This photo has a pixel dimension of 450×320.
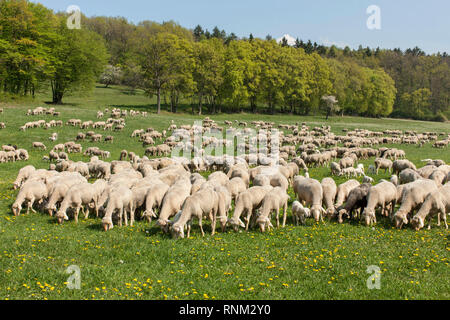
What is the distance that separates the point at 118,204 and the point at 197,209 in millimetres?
3829

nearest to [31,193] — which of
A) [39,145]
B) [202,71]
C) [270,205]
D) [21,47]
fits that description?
[270,205]

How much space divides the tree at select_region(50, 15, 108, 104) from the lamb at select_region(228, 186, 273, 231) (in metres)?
70.8

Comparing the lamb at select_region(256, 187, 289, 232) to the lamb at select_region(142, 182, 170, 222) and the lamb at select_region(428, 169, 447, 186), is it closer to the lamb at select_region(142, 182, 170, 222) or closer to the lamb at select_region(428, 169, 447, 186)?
the lamb at select_region(142, 182, 170, 222)

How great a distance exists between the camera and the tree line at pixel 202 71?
71038 mm

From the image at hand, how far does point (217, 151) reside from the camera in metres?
40.3

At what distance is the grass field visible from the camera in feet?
30.9

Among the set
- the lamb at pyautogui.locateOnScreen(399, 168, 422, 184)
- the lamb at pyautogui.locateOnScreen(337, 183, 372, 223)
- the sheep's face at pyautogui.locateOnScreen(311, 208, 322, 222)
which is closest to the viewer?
the sheep's face at pyautogui.locateOnScreen(311, 208, 322, 222)

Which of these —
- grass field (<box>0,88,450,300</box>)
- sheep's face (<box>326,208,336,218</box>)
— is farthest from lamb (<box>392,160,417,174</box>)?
sheep's face (<box>326,208,336,218</box>)

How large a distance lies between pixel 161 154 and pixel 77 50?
54181mm

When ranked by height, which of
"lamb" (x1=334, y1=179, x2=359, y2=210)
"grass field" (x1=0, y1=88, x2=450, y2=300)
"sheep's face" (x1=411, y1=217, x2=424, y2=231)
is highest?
"lamb" (x1=334, y1=179, x2=359, y2=210)

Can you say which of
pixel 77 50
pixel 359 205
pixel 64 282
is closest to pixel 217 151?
pixel 359 205

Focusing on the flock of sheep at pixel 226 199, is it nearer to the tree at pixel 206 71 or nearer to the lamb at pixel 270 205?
the lamb at pixel 270 205

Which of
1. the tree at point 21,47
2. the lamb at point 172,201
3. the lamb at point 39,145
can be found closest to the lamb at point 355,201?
the lamb at point 172,201

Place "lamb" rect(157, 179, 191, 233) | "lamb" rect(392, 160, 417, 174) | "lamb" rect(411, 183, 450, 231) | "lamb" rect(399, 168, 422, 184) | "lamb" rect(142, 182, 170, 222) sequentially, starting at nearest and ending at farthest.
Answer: "lamb" rect(411, 183, 450, 231), "lamb" rect(157, 179, 191, 233), "lamb" rect(142, 182, 170, 222), "lamb" rect(399, 168, 422, 184), "lamb" rect(392, 160, 417, 174)
